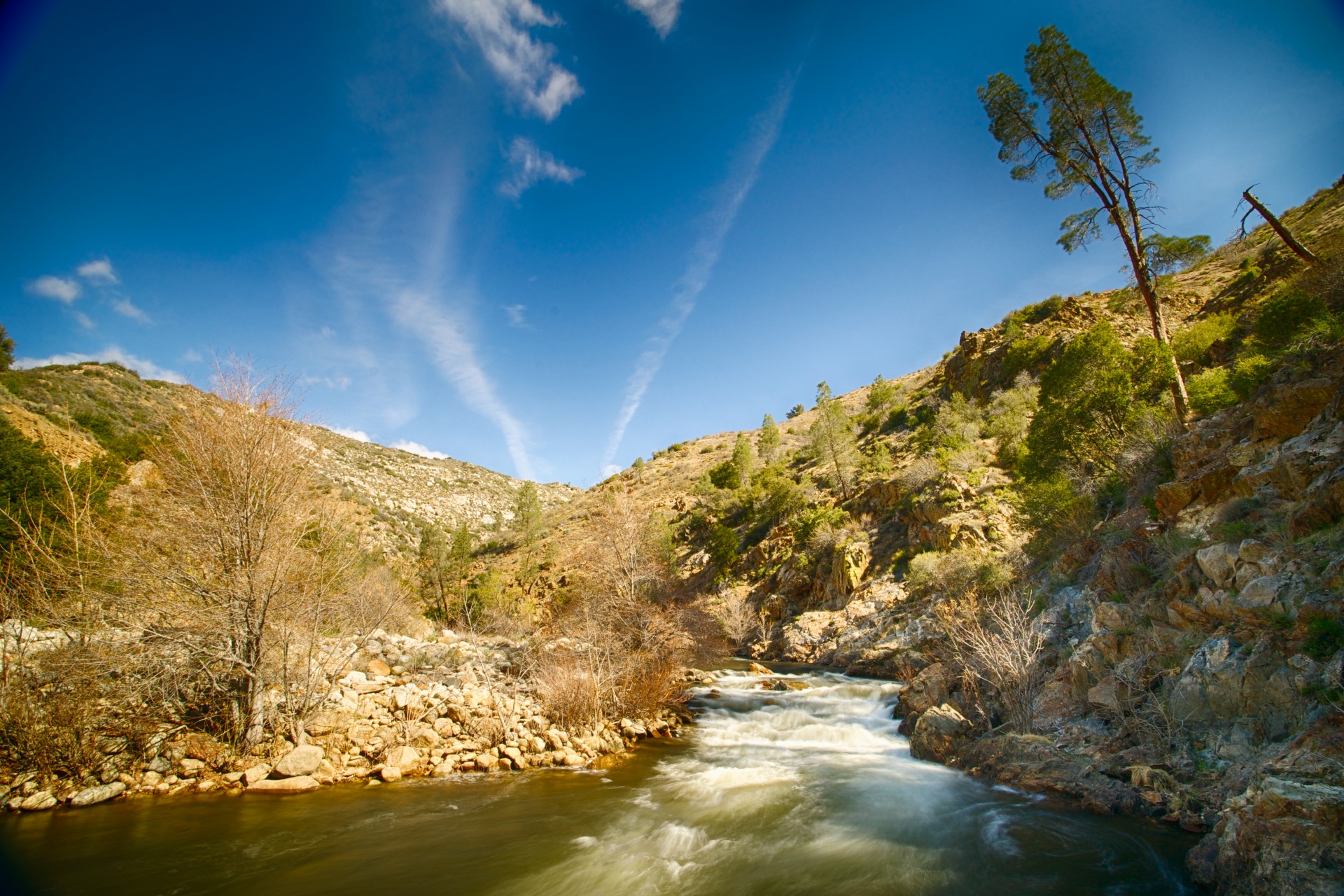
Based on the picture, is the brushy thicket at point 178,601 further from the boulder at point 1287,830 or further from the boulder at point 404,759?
the boulder at point 1287,830

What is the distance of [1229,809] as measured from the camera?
5551mm

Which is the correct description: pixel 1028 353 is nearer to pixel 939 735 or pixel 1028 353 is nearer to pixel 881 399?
pixel 881 399

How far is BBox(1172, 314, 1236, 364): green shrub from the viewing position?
21266 millimetres

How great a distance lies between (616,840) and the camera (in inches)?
322

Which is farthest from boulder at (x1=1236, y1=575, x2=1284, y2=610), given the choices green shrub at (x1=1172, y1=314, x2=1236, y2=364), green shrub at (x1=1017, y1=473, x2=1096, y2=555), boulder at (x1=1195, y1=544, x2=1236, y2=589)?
green shrub at (x1=1172, y1=314, x2=1236, y2=364)

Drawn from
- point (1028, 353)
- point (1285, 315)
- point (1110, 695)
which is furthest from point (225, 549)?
point (1028, 353)

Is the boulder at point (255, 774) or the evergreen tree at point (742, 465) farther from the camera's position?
the evergreen tree at point (742, 465)

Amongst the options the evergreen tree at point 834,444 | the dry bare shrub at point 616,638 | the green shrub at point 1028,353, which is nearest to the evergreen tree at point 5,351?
the dry bare shrub at point 616,638

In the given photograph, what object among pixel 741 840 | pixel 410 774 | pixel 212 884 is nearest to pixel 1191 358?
pixel 741 840

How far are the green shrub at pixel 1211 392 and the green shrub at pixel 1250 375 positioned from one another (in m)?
0.51

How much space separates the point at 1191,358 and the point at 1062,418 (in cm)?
814

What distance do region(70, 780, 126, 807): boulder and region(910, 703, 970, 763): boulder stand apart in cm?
1574

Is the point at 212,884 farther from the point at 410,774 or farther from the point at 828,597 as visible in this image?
the point at 828,597

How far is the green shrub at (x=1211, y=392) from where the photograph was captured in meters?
13.2
